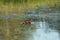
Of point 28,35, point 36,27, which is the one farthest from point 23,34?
point 36,27

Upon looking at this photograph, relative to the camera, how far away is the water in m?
3.77

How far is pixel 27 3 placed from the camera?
6.50 metres

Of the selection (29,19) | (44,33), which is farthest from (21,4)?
(44,33)

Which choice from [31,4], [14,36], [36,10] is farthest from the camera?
[31,4]

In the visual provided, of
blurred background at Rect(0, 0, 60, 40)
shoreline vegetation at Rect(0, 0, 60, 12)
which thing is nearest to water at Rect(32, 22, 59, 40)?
blurred background at Rect(0, 0, 60, 40)

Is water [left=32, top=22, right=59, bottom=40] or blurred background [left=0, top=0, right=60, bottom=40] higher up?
blurred background [left=0, top=0, right=60, bottom=40]

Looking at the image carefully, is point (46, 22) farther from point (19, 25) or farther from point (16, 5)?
point (16, 5)

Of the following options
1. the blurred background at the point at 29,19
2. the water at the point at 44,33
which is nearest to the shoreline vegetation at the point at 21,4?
the blurred background at the point at 29,19

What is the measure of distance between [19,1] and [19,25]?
2.15 metres

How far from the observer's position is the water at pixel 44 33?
148 inches

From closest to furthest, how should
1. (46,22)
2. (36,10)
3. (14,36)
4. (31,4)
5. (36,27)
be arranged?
(14,36), (36,27), (46,22), (36,10), (31,4)

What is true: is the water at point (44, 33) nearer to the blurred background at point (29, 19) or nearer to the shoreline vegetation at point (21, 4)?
the blurred background at point (29, 19)

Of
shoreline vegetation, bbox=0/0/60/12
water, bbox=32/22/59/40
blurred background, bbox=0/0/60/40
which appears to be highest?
shoreline vegetation, bbox=0/0/60/12

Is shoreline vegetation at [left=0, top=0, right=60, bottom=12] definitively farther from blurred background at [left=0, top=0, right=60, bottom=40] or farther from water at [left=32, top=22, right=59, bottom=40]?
water at [left=32, top=22, right=59, bottom=40]
